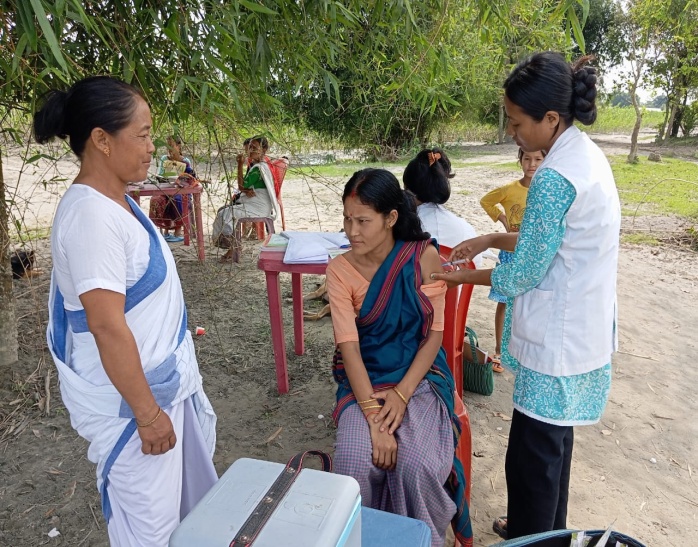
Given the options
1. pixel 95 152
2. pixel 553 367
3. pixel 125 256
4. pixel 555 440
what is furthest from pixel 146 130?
pixel 555 440

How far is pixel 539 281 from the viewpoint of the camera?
154 cm

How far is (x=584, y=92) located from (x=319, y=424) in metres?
2.06

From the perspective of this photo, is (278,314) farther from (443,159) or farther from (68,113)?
(68,113)

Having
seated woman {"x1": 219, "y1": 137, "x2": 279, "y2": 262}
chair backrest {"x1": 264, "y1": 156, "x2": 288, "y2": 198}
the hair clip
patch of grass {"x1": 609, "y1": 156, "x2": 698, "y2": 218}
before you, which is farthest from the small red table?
patch of grass {"x1": 609, "y1": 156, "x2": 698, "y2": 218}

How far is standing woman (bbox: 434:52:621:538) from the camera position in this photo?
1.45 meters

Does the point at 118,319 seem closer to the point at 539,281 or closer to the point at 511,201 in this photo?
the point at 539,281

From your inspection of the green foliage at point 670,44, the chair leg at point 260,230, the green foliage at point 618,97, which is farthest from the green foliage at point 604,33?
the chair leg at point 260,230

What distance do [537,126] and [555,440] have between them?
3.16ft

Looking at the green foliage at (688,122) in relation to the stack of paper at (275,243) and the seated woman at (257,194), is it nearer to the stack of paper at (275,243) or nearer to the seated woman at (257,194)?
the seated woman at (257,194)

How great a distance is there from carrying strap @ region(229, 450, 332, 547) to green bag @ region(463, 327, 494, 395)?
6.98ft

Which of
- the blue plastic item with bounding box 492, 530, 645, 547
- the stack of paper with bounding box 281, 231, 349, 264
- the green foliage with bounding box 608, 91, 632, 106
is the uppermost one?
the green foliage with bounding box 608, 91, 632, 106

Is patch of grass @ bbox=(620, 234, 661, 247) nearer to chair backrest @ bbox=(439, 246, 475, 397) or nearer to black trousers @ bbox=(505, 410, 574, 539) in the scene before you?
chair backrest @ bbox=(439, 246, 475, 397)

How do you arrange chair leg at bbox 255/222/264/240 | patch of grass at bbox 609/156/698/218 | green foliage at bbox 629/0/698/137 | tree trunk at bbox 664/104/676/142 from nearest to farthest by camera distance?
chair leg at bbox 255/222/264/240
patch of grass at bbox 609/156/698/218
green foliage at bbox 629/0/698/137
tree trunk at bbox 664/104/676/142

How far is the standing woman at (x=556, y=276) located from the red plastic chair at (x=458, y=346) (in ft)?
0.96
